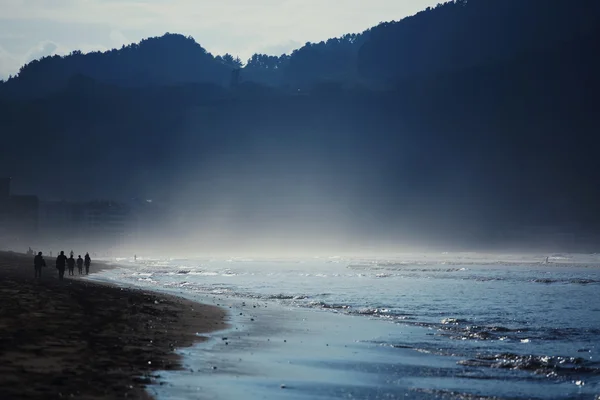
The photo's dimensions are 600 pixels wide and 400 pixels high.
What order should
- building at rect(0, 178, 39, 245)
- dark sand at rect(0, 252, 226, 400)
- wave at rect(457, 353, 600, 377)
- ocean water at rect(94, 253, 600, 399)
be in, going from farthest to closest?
1. building at rect(0, 178, 39, 245)
2. wave at rect(457, 353, 600, 377)
3. ocean water at rect(94, 253, 600, 399)
4. dark sand at rect(0, 252, 226, 400)

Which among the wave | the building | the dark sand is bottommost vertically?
the wave

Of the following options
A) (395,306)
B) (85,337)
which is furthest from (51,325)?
(395,306)

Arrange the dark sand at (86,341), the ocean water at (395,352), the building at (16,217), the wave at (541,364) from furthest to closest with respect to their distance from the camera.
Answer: the building at (16,217), the wave at (541,364), the ocean water at (395,352), the dark sand at (86,341)

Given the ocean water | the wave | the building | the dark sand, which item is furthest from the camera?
the building

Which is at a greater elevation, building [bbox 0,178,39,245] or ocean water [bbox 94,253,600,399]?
building [bbox 0,178,39,245]

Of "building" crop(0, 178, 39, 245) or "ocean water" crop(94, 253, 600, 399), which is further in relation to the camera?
"building" crop(0, 178, 39, 245)

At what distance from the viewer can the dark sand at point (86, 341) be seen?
15000 mm

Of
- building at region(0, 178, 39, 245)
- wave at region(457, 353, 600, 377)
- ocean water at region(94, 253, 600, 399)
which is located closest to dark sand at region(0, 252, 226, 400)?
ocean water at region(94, 253, 600, 399)

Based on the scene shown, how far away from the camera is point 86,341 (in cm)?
2081

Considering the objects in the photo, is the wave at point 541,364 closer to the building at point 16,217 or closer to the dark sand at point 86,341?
the dark sand at point 86,341

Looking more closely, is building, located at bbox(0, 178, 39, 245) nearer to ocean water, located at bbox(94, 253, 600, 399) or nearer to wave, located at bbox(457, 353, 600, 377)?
ocean water, located at bbox(94, 253, 600, 399)

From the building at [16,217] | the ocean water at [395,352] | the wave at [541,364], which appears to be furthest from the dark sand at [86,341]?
the building at [16,217]

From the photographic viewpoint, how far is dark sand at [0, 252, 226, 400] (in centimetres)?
1500

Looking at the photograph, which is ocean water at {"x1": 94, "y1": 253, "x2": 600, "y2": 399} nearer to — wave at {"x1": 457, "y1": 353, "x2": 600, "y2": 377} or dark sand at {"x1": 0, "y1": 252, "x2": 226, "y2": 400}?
wave at {"x1": 457, "y1": 353, "x2": 600, "y2": 377}
